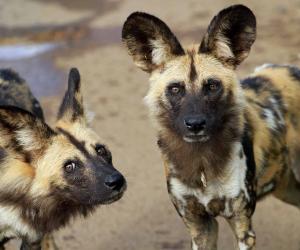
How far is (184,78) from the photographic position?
3.79m

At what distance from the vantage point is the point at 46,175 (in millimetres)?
3766

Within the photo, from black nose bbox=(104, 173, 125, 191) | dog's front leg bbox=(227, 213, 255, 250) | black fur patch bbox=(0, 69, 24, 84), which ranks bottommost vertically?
dog's front leg bbox=(227, 213, 255, 250)

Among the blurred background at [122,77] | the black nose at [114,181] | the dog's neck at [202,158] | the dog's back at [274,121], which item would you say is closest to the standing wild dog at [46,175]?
the black nose at [114,181]

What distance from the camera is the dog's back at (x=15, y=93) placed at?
15.0 feet

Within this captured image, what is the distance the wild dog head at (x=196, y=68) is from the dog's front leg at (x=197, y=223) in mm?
349

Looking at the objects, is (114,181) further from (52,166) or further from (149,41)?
(149,41)

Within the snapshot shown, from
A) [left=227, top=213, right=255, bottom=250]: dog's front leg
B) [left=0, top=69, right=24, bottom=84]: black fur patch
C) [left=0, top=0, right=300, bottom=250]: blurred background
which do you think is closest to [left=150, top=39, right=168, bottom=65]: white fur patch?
[left=227, top=213, right=255, bottom=250]: dog's front leg

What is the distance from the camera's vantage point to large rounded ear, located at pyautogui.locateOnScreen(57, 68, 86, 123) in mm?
4039

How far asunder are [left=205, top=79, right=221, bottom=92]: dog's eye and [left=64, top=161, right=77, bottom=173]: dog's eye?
0.75m

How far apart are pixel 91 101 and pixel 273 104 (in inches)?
115

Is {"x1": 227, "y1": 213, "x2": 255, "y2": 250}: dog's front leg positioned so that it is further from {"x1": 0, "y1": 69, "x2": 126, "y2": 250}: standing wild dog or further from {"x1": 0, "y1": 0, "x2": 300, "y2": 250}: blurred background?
{"x1": 0, "y1": 0, "x2": 300, "y2": 250}: blurred background

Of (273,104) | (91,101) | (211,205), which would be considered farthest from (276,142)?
(91,101)

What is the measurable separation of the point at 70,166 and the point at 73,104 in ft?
1.49

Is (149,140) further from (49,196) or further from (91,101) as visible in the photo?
(49,196)
